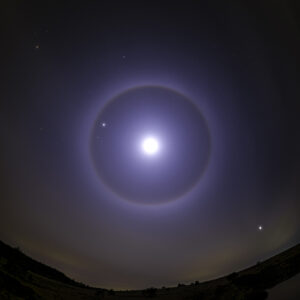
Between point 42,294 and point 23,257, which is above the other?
point 23,257

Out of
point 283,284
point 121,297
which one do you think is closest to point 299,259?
point 283,284

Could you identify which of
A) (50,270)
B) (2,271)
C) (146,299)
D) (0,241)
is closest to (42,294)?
(2,271)

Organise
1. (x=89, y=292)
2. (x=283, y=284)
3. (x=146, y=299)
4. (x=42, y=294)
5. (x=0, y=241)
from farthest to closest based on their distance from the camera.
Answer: (x=0, y=241)
(x=89, y=292)
(x=146, y=299)
(x=42, y=294)
(x=283, y=284)

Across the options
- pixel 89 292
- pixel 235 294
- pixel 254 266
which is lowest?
pixel 89 292

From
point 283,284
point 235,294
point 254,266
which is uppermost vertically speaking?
point 254,266

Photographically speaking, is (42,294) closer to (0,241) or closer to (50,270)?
(0,241)

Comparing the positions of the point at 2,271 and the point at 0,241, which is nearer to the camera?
the point at 2,271

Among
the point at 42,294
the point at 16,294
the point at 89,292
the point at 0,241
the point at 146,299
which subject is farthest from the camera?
the point at 0,241

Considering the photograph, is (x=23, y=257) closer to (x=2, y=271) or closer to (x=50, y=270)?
(x=50, y=270)

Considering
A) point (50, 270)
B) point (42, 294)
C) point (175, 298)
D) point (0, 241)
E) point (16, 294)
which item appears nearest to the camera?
point (16, 294)
